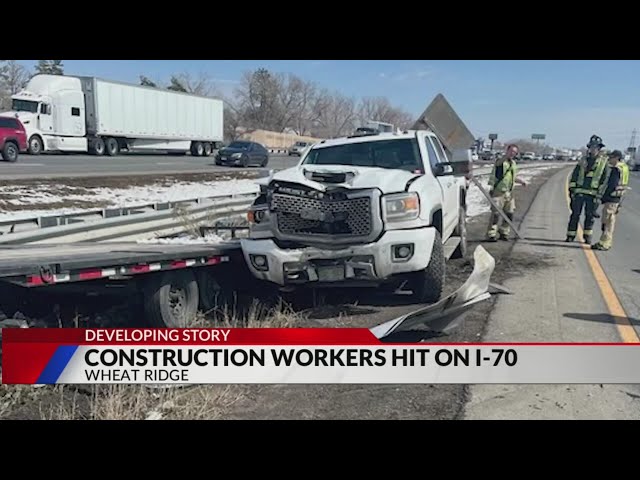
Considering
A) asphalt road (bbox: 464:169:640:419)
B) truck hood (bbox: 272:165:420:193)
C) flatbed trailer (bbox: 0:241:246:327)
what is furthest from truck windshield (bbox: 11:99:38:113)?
asphalt road (bbox: 464:169:640:419)

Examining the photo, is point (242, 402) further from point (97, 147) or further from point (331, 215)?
point (97, 147)

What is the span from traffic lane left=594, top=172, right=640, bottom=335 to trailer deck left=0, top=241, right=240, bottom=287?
3.38m

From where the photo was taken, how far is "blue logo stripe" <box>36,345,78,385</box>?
2924 millimetres

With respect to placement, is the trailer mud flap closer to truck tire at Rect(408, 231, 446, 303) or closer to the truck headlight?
truck tire at Rect(408, 231, 446, 303)

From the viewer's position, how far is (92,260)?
3428 millimetres

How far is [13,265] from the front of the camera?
3057mm

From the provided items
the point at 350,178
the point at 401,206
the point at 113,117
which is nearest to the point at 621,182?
the point at 401,206

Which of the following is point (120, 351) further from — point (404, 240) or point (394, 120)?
point (394, 120)

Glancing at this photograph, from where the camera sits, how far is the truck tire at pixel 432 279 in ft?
14.4

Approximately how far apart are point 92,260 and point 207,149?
→ 310cm

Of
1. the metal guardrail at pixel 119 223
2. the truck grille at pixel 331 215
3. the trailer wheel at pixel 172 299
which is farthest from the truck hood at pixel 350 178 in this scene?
the metal guardrail at pixel 119 223

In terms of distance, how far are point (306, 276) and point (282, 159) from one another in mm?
1255
